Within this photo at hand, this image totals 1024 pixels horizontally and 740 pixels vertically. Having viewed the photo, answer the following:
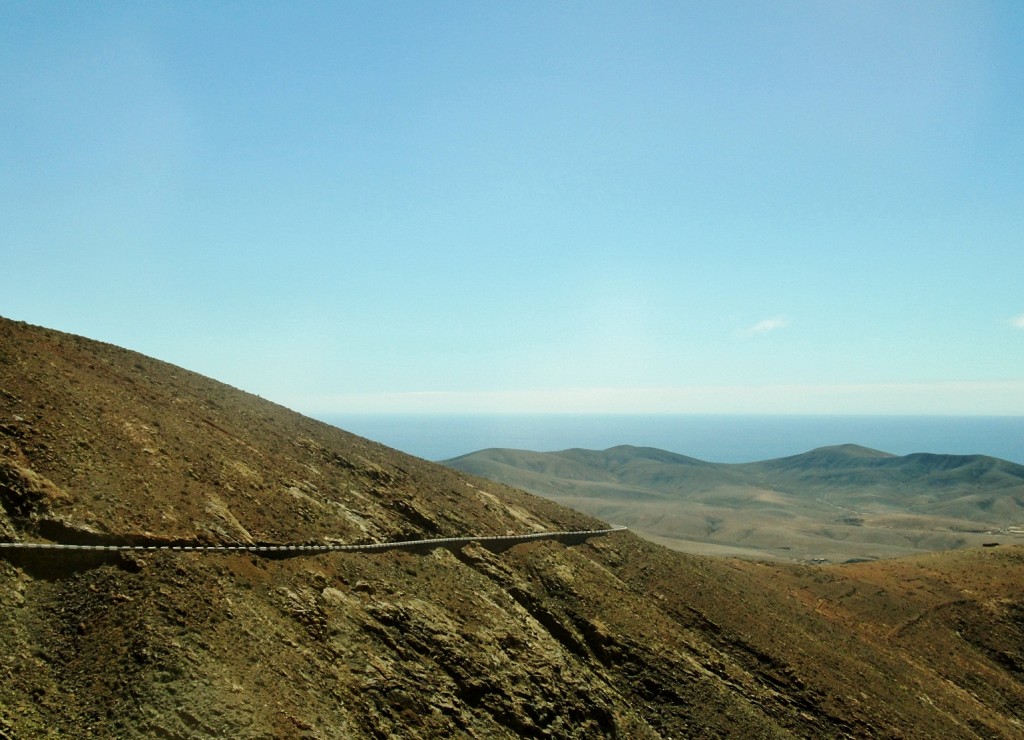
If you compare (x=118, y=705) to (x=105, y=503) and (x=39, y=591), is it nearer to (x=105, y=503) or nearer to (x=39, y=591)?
(x=39, y=591)

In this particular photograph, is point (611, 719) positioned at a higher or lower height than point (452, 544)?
lower

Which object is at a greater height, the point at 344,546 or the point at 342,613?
the point at 344,546

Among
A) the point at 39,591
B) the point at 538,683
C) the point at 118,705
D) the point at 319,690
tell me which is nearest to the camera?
the point at 118,705

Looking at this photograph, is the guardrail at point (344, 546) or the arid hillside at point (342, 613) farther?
the guardrail at point (344, 546)

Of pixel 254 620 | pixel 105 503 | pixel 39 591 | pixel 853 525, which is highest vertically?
pixel 105 503

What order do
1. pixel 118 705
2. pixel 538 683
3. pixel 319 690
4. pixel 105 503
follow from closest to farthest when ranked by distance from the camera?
pixel 118 705, pixel 319 690, pixel 105 503, pixel 538 683

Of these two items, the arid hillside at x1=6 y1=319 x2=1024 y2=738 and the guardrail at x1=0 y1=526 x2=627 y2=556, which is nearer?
the arid hillside at x1=6 y1=319 x2=1024 y2=738

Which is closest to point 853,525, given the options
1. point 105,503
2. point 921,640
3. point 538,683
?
point 921,640

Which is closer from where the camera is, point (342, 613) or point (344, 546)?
point (342, 613)
